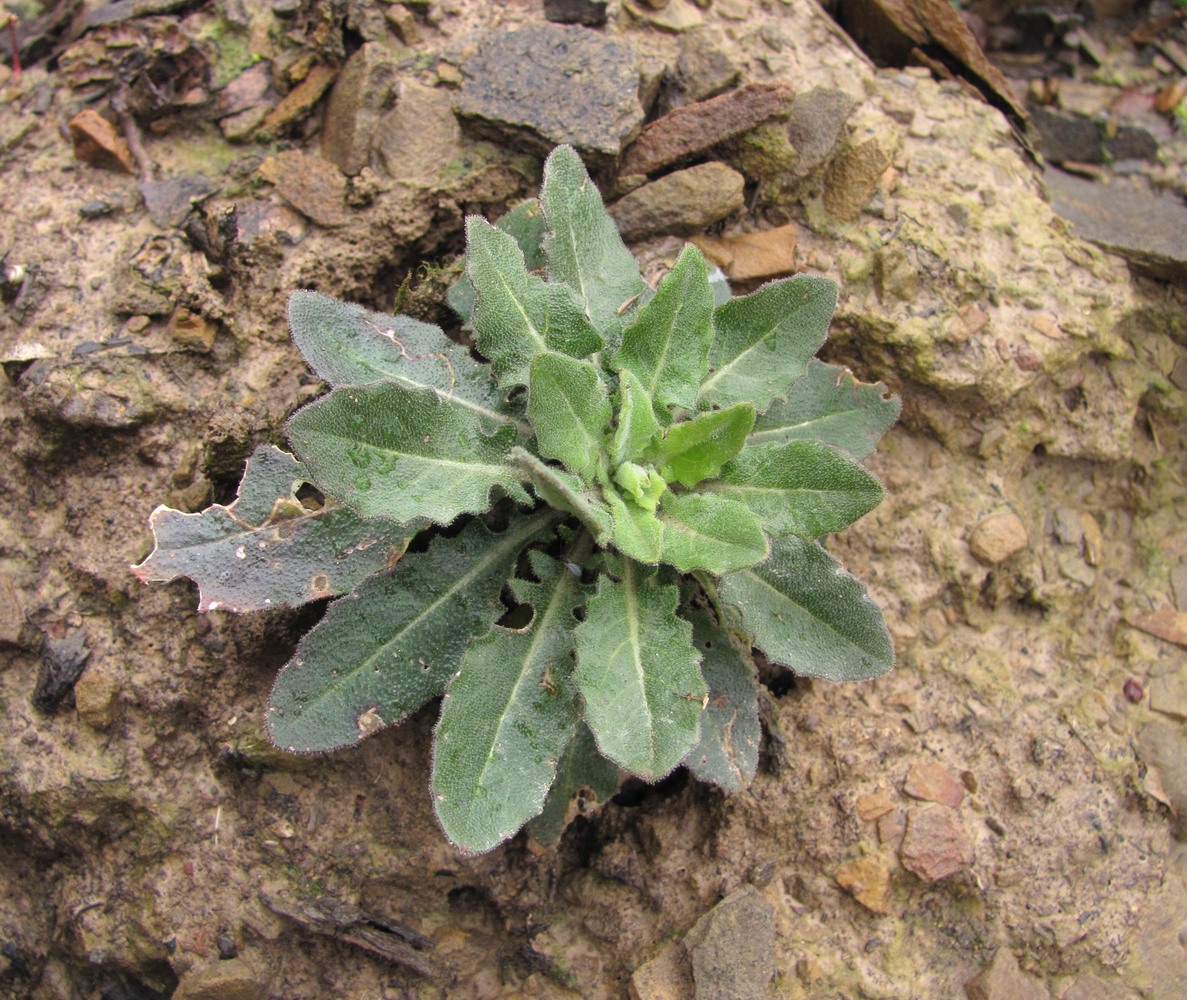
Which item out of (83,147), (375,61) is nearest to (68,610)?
(83,147)

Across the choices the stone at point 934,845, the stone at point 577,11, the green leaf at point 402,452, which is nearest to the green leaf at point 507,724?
the green leaf at point 402,452

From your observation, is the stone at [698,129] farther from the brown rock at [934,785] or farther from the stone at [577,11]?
the brown rock at [934,785]

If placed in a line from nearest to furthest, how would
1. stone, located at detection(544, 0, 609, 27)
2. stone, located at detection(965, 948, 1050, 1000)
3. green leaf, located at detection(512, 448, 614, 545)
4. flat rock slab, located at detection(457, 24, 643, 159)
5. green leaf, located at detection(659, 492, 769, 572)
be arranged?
1. green leaf, located at detection(512, 448, 614, 545)
2. green leaf, located at detection(659, 492, 769, 572)
3. stone, located at detection(965, 948, 1050, 1000)
4. flat rock slab, located at detection(457, 24, 643, 159)
5. stone, located at detection(544, 0, 609, 27)

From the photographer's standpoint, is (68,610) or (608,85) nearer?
(68,610)

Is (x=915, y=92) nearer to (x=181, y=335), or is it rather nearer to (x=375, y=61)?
(x=375, y=61)

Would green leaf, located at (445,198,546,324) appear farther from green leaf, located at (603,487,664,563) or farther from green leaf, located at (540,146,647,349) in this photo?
green leaf, located at (603,487,664,563)

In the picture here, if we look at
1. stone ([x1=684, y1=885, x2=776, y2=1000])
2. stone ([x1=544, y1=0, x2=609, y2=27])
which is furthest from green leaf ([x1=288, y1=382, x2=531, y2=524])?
stone ([x1=544, y1=0, x2=609, y2=27])
